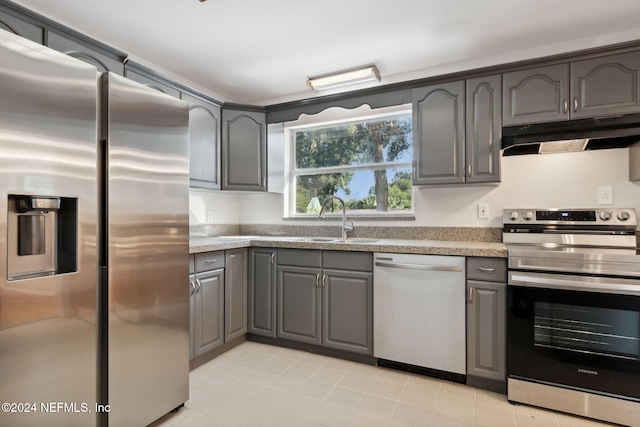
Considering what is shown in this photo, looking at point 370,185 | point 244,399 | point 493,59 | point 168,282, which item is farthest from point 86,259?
point 493,59

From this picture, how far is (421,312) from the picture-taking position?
2271 mm

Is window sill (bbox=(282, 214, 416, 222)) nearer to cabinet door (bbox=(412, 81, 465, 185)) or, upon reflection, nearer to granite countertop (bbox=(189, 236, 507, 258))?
granite countertop (bbox=(189, 236, 507, 258))

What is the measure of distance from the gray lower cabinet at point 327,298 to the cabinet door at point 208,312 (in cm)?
48

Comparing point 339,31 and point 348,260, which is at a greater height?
point 339,31

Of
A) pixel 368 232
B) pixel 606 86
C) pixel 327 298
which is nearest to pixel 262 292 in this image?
pixel 327 298

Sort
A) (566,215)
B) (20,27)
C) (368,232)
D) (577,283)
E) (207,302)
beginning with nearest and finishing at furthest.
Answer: (20,27) → (577,283) → (566,215) → (207,302) → (368,232)

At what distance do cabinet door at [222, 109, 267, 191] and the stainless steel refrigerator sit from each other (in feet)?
4.14

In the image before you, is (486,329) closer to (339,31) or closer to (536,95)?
(536,95)

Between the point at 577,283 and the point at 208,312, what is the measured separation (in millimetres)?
2440

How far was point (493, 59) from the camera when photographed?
2.62 meters

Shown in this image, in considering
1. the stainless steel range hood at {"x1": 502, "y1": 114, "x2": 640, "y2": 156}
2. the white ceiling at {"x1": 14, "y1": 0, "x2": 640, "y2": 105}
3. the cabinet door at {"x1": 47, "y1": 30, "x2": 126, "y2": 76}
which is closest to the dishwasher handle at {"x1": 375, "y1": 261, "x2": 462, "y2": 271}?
the stainless steel range hood at {"x1": 502, "y1": 114, "x2": 640, "y2": 156}

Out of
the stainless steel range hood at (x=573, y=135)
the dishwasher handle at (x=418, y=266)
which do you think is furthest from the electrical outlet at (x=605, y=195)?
the dishwasher handle at (x=418, y=266)

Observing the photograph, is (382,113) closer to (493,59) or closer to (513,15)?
(493,59)

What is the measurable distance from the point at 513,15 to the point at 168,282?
8.82 ft
